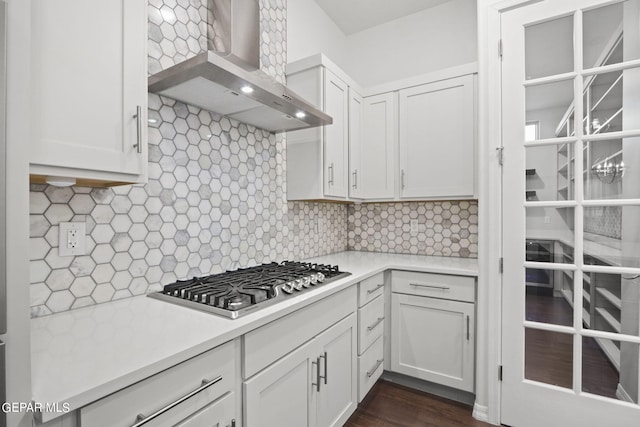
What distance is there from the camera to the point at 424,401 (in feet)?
6.94

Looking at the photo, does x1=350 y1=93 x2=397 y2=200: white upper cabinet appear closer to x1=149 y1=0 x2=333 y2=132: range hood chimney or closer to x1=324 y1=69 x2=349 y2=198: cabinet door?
x1=324 y1=69 x2=349 y2=198: cabinet door

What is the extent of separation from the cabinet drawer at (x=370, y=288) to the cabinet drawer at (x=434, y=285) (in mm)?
149

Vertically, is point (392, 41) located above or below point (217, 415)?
above

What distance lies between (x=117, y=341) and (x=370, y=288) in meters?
1.46

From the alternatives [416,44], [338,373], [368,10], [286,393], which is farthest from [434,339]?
[368,10]

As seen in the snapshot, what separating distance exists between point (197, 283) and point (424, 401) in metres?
1.75

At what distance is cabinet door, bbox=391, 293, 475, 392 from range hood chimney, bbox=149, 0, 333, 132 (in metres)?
1.44

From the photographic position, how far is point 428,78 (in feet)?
7.93

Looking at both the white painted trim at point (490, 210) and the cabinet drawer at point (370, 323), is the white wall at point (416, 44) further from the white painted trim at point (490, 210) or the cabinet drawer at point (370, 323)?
the cabinet drawer at point (370, 323)

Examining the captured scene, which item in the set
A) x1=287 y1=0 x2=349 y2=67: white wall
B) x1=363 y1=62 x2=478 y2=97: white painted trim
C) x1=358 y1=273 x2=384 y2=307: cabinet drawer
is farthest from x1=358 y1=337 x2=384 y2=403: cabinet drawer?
x1=287 y1=0 x2=349 y2=67: white wall

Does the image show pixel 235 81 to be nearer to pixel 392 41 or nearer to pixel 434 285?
pixel 434 285

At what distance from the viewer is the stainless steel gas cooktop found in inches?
45.2

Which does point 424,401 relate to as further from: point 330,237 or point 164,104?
point 164,104

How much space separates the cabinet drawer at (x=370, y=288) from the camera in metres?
1.90
